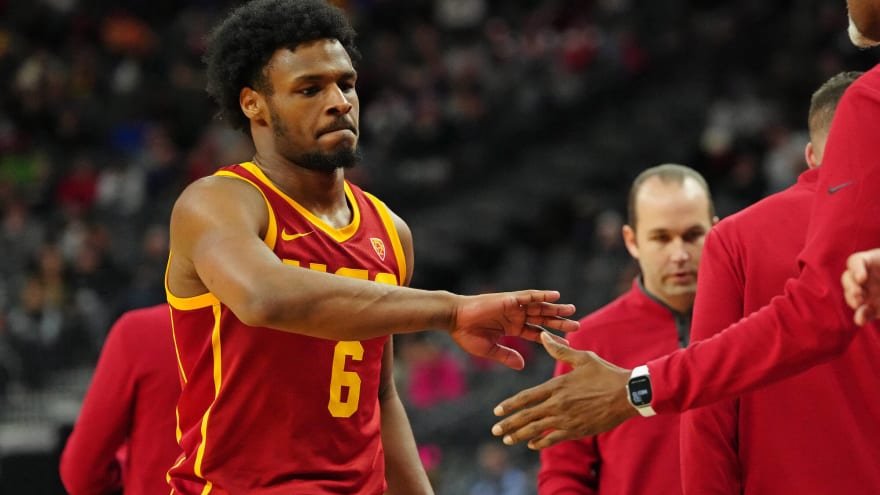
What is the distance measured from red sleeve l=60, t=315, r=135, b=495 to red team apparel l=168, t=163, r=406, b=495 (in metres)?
1.17

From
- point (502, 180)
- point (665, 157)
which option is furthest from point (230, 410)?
point (502, 180)

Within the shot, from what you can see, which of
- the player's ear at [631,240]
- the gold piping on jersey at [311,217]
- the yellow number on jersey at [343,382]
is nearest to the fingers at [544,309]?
the yellow number on jersey at [343,382]

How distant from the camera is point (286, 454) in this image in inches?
149

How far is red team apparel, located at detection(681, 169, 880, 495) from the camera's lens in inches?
143

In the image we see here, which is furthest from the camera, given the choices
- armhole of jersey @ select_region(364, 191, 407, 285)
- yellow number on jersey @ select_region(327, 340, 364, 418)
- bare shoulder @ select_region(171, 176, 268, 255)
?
armhole of jersey @ select_region(364, 191, 407, 285)

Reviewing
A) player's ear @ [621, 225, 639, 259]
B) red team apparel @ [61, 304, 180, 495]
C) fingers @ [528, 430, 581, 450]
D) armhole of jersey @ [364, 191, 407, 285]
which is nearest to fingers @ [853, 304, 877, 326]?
fingers @ [528, 430, 581, 450]

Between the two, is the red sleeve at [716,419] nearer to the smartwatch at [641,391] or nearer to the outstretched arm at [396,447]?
the smartwatch at [641,391]

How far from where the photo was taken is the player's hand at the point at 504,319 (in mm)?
3635

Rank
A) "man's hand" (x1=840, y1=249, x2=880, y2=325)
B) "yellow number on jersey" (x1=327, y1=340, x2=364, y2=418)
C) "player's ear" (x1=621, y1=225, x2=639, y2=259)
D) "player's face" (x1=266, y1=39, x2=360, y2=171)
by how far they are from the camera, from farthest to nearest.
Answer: "player's ear" (x1=621, y1=225, x2=639, y2=259) < "player's face" (x1=266, y1=39, x2=360, y2=171) < "yellow number on jersey" (x1=327, y1=340, x2=364, y2=418) < "man's hand" (x1=840, y1=249, x2=880, y2=325)

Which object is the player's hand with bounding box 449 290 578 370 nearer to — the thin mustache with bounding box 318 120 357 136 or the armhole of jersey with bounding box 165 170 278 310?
the armhole of jersey with bounding box 165 170 278 310

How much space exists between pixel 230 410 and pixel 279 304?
Result: 0.52 metres

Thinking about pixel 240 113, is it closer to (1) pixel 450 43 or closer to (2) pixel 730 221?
(2) pixel 730 221

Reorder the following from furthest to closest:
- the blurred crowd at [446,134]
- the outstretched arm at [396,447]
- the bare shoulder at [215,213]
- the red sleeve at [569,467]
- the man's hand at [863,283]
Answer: the blurred crowd at [446,134], the red sleeve at [569,467], the outstretched arm at [396,447], the bare shoulder at [215,213], the man's hand at [863,283]

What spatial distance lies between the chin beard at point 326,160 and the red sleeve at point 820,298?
137cm
